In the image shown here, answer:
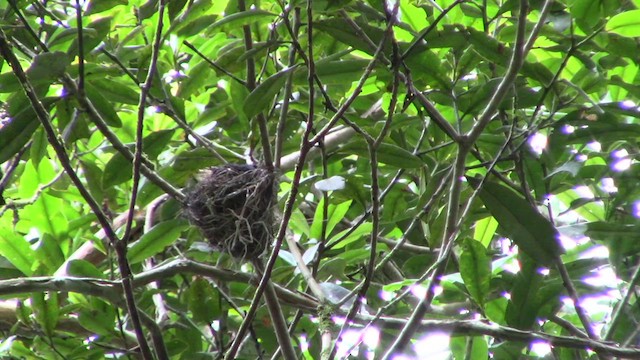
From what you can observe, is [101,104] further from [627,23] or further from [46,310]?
[627,23]

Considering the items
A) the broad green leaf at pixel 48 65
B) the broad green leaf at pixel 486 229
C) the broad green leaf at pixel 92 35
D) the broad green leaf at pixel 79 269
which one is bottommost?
the broad green leaf at pixel 79 269

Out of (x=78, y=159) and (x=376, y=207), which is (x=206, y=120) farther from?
(x=376, y=207)

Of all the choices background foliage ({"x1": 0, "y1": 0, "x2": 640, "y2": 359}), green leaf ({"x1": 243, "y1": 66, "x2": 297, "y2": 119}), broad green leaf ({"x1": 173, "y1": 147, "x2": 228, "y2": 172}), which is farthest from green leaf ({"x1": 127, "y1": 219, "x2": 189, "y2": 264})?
green leaf ({"x1": 243, "y1": 66, "x2": 297, "y2": 119})

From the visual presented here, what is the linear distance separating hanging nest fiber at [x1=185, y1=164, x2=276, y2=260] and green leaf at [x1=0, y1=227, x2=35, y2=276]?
346mm

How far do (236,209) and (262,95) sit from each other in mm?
255

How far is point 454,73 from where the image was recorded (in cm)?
155

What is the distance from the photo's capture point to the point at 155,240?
157 cm

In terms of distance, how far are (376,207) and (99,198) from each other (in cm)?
78

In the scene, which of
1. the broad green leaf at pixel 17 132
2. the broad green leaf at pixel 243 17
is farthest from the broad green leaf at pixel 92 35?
the broad green leaf at pixel 243 17

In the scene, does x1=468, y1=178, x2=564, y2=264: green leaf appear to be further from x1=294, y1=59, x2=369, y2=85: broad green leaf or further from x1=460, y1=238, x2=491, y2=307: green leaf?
x1=294, y1=59, x2=369, y2=85: broad green leaf

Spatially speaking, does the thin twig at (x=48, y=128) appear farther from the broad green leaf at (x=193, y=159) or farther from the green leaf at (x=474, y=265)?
the green leaf at (x=474, y=265)

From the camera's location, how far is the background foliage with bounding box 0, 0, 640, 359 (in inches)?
50.8

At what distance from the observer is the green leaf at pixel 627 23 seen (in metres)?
1.36

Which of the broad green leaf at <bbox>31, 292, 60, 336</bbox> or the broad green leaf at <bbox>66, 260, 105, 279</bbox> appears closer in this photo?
the broad green leaf at <bbox>66, 260, 105, 279</bbox>
